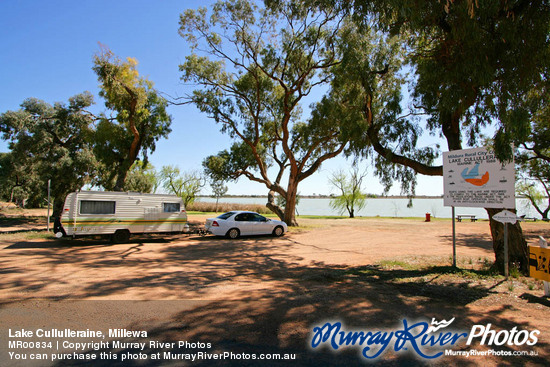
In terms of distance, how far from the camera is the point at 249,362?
3562mm

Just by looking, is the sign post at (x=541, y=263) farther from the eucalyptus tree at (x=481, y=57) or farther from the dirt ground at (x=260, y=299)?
the eucalyptus tree at (x=481, y=57)

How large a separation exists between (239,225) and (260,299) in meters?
11.0

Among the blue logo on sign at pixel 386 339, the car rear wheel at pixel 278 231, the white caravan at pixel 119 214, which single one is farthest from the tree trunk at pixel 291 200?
the blue logo on sign at pixel 386 339

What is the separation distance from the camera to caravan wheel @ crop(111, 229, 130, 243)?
15023mm

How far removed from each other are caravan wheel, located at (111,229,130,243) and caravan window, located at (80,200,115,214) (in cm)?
108

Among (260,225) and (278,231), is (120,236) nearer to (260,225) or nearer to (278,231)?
Answer: (260,225)

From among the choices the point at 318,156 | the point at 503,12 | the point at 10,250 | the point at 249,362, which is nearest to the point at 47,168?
the point at 10,250

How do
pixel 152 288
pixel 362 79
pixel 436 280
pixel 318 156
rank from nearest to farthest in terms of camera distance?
1. pixel 152 288
2. pixel 436 280
3. pixel 362 79
4. pixel 318 156

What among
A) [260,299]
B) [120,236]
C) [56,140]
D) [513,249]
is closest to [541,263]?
[513,249]

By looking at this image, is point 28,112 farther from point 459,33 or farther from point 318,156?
point 459,33

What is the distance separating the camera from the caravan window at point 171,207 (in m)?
16.4

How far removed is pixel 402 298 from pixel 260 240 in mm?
10957

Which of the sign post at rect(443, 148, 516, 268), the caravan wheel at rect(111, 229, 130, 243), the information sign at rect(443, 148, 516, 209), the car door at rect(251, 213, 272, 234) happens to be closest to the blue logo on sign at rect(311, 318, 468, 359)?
the sign post at rect(443, 148, 516, 268)

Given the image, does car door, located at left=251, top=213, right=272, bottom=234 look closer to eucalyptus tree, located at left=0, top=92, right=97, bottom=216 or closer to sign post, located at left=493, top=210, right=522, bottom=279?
sign post, located at left=493, top=210, right=522, bottom=279
